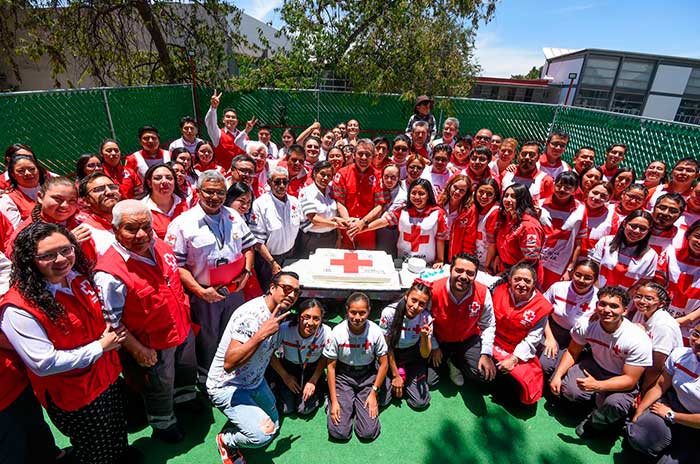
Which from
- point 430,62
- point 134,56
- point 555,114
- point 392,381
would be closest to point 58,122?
point 134,56

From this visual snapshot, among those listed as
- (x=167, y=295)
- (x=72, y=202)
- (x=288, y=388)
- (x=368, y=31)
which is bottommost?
(x=288, y=388)

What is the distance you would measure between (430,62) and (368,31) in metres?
1.77

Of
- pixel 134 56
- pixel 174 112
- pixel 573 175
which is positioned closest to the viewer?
pixel 573 175

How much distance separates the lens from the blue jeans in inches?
86.4

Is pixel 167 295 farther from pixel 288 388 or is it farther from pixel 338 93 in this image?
pixel 338 93

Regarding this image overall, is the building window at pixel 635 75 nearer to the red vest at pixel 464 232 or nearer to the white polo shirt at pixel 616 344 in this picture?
the red vest at pixel 464 232

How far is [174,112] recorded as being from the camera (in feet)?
24.2

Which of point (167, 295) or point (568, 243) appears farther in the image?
point (568, 243)

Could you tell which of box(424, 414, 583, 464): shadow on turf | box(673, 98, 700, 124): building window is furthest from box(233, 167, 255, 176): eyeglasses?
box(673, 98, 700, 124): building window

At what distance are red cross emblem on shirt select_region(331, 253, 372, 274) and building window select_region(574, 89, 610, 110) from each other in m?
31.2

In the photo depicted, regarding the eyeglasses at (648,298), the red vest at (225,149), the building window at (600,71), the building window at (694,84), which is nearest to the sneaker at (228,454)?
the eyeglasses at (648,298)

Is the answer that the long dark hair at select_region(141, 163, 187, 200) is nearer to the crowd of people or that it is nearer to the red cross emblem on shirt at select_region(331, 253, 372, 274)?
the crowd of people

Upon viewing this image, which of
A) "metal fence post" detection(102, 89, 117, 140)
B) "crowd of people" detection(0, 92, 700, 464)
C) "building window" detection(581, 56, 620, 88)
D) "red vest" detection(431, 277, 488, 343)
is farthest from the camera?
A: "building window" detection(581, 56, 620, 88)

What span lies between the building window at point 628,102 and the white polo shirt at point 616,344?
3174 cm
